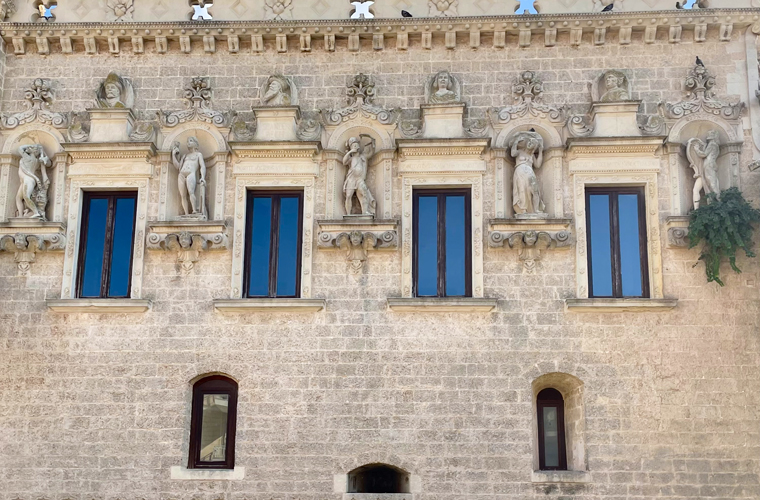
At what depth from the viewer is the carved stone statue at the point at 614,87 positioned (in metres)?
16.5

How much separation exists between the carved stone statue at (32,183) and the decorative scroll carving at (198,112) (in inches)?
92.6

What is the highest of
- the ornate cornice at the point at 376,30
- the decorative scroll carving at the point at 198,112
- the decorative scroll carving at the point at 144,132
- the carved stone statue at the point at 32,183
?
the ornate cornice at the point at 376,30

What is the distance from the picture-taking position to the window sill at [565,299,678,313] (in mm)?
15445

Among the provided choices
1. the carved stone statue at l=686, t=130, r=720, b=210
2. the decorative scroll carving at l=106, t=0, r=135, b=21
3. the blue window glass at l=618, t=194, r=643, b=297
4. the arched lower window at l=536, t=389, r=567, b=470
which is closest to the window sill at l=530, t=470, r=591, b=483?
the arched lower window at l=536, t=389, r=567, b=470

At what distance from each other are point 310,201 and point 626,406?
6.57 metres

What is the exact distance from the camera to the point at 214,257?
16.2m

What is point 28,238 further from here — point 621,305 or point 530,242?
point 621,305

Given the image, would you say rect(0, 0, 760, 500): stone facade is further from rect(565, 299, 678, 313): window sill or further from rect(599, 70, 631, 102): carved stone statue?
rect(599, 70, 631, 102): carved stone statue

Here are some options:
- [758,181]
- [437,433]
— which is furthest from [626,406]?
[758,181]

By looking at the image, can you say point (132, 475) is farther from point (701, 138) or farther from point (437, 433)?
point (701, 138)

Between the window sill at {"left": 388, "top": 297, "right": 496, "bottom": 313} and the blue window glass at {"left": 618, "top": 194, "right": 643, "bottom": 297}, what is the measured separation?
97.3 inches

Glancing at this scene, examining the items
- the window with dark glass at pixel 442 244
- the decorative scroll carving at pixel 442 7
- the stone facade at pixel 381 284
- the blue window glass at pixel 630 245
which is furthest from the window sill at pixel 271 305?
the decorative scroll carving at pixel 442 7

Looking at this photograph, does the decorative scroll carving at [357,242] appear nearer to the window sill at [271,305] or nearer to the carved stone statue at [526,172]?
the window sill at [271,305]

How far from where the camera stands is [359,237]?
15.9 m
